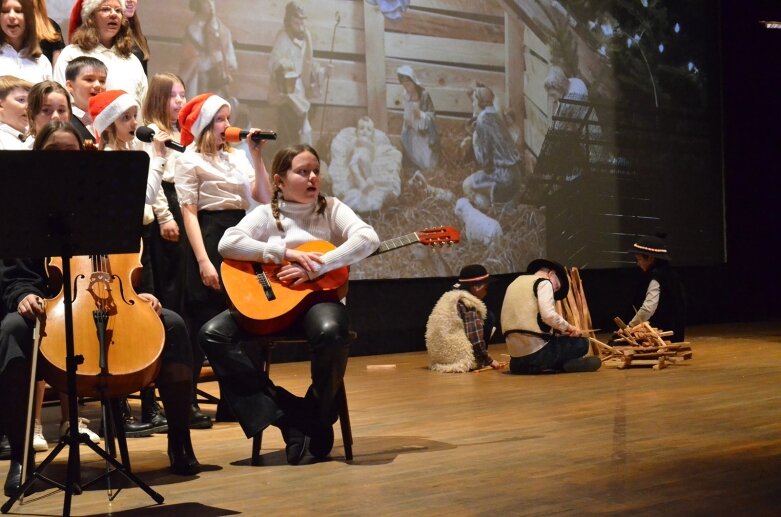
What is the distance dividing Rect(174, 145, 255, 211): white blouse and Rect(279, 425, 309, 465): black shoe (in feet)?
4.41

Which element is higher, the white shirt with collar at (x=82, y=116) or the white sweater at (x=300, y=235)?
the white shirt with collar at (x=82, y=116)

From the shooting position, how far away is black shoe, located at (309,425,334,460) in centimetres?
381

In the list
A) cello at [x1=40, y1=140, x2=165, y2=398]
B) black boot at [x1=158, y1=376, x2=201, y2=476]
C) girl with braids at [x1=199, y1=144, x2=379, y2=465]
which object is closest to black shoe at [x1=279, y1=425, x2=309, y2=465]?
girl with braids at [x1=199, y1=144, x2=379, y2=465]

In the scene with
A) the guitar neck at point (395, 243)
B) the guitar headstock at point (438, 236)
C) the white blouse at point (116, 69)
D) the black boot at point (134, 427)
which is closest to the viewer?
the guitar neck at point (395, 243)

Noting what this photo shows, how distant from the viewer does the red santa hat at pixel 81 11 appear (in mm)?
4859

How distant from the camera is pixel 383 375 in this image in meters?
6.74

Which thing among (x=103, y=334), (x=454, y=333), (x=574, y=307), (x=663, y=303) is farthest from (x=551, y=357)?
(x=103, y=334)

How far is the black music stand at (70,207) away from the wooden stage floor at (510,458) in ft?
2.24

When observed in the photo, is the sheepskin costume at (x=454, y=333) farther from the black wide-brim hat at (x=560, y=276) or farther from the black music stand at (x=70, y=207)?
the black music stand at (x=70, y=207)

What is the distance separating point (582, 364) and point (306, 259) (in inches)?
123

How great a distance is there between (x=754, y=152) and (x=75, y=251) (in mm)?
9347

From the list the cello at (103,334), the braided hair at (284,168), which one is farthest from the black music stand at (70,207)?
the braided hair at (284,168)

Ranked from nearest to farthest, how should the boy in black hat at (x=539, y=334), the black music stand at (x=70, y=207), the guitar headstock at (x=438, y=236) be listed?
the black music stand at (x=70, y=207), the guitar headstock at (x=438, y=236), the boy in black hat at (x=539, y=334)

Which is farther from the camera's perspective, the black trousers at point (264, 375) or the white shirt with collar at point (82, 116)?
the white shirt with collar at point (82, 116)
